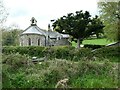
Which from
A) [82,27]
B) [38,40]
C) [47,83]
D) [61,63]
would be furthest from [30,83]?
[38,40]

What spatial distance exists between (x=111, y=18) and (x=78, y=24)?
3813 millimetres

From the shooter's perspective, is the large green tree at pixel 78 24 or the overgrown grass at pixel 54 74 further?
the large green tree at pixel 78 24

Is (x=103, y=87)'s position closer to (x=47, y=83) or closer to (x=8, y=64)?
(x=47, y=83)

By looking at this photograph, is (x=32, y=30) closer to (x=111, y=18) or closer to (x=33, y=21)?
(x=33, y=21)

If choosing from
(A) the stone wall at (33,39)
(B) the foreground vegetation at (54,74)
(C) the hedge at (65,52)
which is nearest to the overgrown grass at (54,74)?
(B) the foreground vegetation at (54,74)

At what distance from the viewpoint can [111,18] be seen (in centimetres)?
2641

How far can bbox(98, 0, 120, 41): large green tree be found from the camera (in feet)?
85.4

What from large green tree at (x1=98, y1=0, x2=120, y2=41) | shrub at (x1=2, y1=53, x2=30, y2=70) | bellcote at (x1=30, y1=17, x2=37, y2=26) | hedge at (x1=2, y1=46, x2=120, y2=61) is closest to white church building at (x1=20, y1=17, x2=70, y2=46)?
bellcote at (x1=30, y1=17, x2=37, y2=26)

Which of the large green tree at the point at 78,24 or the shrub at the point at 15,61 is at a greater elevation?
the large green tree at the point at 78,24

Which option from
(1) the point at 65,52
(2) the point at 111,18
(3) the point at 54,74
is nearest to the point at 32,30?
(2) the point at 111,18

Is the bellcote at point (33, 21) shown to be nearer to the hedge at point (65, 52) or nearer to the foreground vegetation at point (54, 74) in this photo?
the hedge at point (65, 52)

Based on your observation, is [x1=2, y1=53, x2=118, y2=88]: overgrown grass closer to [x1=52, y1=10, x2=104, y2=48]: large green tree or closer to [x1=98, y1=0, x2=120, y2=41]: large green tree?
[x1=98, y1=0, x2=120, y2=41]: large green tree

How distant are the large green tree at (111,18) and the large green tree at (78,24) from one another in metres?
2.78

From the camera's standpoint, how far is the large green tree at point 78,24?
29.3 meters
